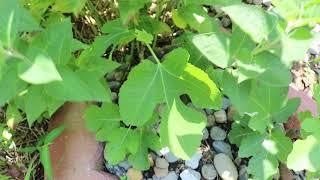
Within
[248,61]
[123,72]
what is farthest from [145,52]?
[248,61]

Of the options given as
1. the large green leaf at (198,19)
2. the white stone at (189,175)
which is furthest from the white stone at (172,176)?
the large green leaf at (198,19)

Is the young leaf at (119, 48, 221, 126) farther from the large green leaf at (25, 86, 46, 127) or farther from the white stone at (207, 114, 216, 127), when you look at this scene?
the white stone at (207, 114, 216, 127)

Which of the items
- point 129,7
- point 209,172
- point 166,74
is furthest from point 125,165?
point 129,7

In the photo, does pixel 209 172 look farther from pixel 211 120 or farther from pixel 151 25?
pixel 151 25

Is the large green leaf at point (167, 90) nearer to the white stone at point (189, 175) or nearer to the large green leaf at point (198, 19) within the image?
the large green leaf at point (198, 19)

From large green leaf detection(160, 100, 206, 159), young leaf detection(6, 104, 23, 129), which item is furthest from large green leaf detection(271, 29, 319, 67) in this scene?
young leaf detection(6, 104, 23, 129)
